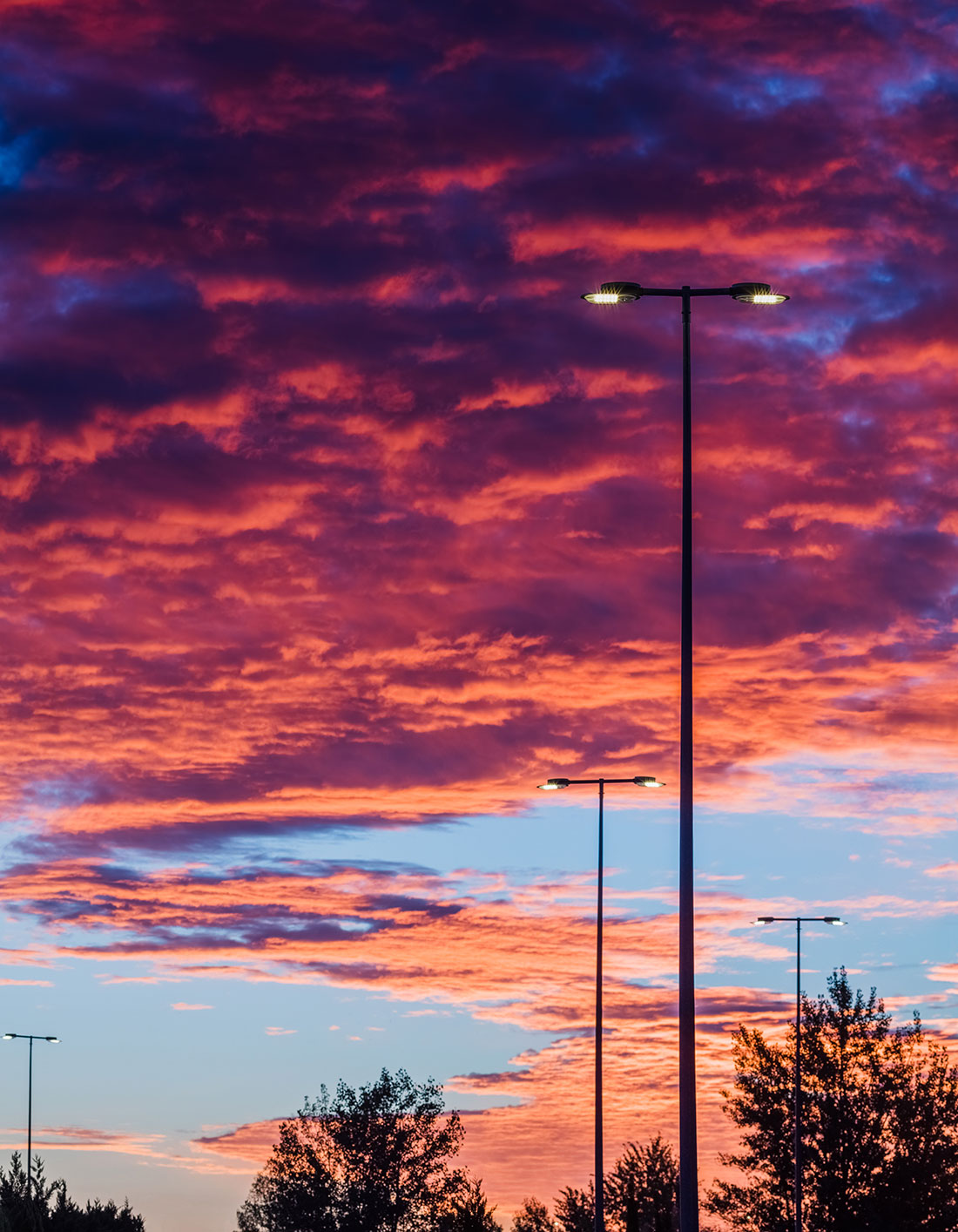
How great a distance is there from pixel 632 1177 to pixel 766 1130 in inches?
1380

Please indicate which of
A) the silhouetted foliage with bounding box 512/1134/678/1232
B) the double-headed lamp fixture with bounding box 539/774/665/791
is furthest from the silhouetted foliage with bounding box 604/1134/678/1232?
the double-headed lamp fixture with bounding box 539/774/665/791

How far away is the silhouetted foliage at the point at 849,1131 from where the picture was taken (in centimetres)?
8888

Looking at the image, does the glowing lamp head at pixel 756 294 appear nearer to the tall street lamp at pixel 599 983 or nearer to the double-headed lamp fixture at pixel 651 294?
the double-headed lamp fixture at pixel 651 294

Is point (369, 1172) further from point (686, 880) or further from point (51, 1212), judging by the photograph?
point (686, 880)

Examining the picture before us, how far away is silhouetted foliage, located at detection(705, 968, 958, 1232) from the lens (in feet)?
292

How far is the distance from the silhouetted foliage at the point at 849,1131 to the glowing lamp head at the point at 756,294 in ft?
221

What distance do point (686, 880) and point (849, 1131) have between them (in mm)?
69738

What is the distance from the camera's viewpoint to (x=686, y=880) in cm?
2628

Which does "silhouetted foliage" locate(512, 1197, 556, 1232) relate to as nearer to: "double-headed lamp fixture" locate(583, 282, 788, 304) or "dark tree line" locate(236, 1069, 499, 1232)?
"dark tree line" locate(236, 1069, 499, 1232)


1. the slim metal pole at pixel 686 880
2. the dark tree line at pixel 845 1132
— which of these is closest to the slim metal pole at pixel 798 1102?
the dark tree line at pixel 845 1132

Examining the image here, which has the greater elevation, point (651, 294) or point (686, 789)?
point (651, 294)

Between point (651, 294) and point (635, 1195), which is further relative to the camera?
point (635, 1195)

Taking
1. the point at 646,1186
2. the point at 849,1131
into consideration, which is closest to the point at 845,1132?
the point at 849,1131

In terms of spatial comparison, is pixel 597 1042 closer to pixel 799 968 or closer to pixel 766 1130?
pixel 799 968
